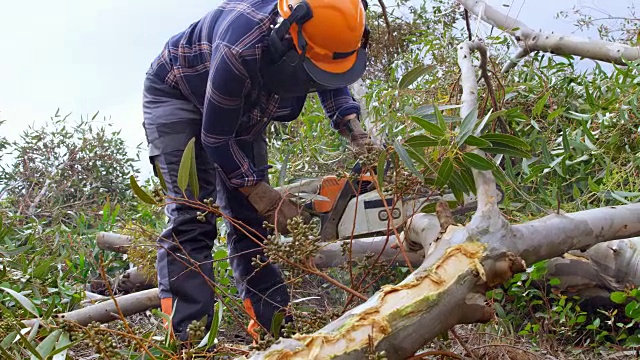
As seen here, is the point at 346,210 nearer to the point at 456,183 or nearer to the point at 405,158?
the point at 456,183

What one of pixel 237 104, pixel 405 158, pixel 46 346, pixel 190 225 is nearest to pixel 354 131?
pixel 237 104

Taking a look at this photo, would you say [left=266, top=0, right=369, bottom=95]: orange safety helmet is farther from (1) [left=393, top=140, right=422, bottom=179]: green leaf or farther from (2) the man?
(1) [left=393, top=140, right=422, bottom=179]: green leaf

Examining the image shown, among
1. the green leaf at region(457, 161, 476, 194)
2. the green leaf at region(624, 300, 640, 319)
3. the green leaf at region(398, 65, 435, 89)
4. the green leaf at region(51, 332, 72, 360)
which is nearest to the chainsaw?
the green leaf at region(398, 65, 435, 89)

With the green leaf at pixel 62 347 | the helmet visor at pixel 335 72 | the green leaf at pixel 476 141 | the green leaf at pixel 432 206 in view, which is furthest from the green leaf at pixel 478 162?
the helmet visor at pixel 335 72

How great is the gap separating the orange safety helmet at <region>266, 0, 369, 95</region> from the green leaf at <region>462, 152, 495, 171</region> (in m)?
1.12

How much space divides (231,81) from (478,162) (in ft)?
Result: 3.95

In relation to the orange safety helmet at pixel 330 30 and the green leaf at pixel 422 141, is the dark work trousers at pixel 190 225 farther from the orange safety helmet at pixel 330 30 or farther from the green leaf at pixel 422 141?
the green leaf at pixel 422 141

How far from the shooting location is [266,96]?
287 centimetres

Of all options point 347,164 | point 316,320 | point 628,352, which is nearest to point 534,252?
point 316,320

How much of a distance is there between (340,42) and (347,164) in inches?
46.6

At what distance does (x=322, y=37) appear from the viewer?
2.61 m

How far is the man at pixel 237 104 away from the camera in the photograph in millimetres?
2545

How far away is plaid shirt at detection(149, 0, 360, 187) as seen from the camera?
251 centimetres

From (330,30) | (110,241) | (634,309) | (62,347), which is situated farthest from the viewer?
(110,241)
